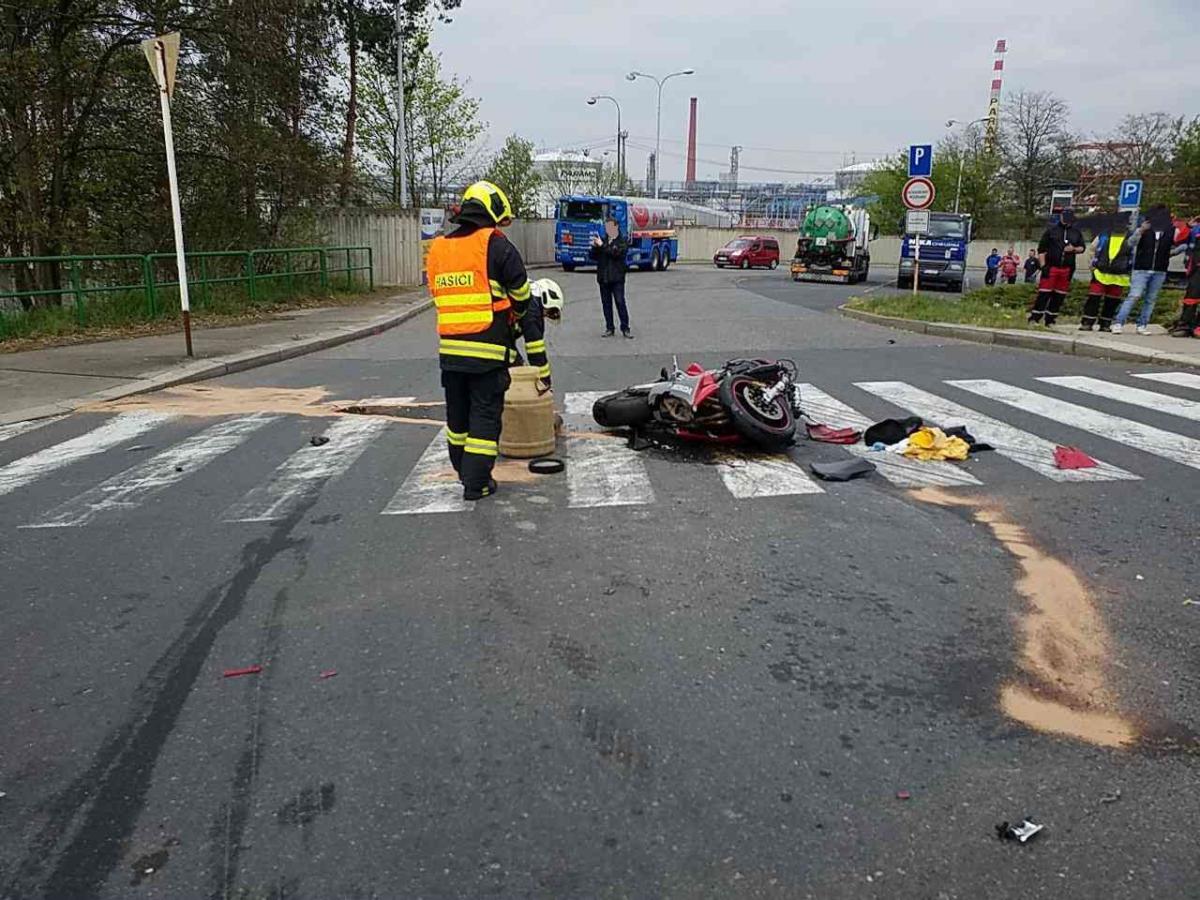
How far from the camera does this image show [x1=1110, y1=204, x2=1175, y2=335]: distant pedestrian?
518 inches

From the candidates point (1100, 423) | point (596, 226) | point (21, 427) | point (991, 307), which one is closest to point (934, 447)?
point (1100, 423)

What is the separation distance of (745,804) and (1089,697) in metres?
1.58

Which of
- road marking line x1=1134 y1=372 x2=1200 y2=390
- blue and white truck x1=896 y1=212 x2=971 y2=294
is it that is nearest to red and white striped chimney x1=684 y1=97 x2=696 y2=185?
blue and white truck x1=896 y1=212 x2=971 y2=294

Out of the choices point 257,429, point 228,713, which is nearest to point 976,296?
point 257,429

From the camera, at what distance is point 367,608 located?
4.19 m

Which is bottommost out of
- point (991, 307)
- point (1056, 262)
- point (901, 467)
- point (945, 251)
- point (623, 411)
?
point (901, 467)

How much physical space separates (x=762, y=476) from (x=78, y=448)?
18.3 ft

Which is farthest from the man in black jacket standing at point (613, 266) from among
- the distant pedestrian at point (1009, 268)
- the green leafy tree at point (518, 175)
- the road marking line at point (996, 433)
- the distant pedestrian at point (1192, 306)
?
the green leafy tree at point (518, 175)

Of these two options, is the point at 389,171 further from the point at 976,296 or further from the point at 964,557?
the point at 964,557

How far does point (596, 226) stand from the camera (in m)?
38.6

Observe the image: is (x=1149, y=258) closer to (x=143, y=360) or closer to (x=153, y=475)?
(x=153, y=475)

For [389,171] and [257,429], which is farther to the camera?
[389,171]

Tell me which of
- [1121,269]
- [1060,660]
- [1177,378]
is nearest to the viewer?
[1060,660]

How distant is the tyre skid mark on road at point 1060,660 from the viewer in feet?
10.6
